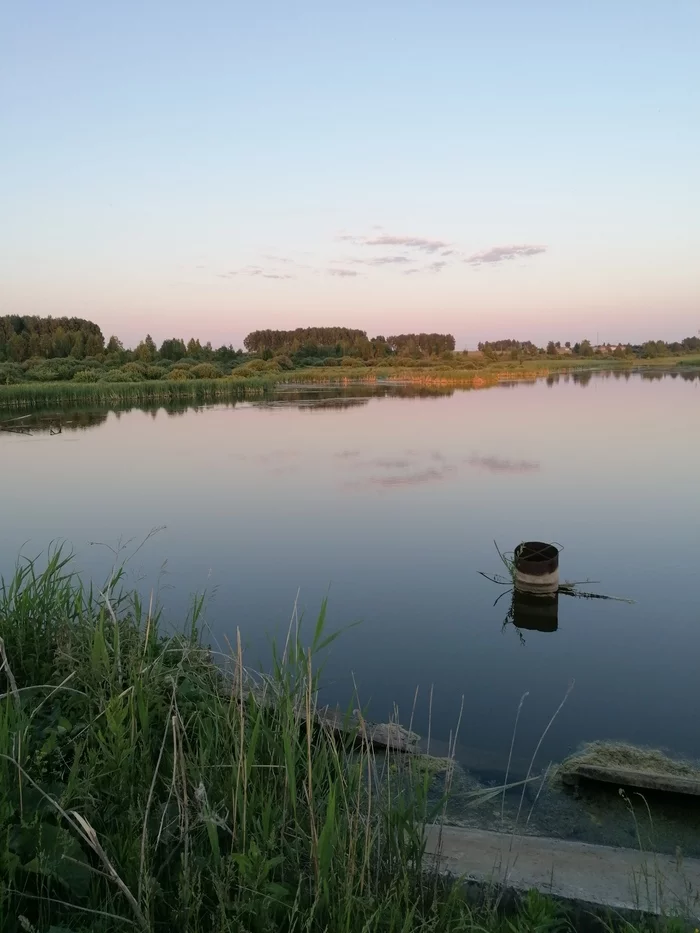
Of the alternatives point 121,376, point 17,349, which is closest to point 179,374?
point 121,376

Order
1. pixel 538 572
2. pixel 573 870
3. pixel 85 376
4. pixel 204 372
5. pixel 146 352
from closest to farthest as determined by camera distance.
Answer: pixel 573 870, pixel 538 572, pixel 85 376, pixel 204 372, pixel 146 352

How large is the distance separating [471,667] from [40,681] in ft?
10.3

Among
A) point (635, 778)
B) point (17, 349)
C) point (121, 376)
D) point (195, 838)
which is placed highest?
point (17, 349)

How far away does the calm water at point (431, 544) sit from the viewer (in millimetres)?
4785

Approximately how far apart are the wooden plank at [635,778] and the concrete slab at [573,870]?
64cm

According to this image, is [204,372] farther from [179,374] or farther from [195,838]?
[195,838]

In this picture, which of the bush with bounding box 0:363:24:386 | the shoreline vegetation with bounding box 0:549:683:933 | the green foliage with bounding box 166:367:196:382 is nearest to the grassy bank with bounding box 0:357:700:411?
the bush with bounding box 0:363:24:386

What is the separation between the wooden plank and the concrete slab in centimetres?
64

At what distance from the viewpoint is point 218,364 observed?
174ft

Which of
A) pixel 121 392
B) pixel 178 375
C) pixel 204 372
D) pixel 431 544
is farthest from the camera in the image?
pixel 204 372

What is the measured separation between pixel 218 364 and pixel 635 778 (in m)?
51.8

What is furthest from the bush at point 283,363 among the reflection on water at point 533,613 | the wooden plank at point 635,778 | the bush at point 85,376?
the wooden plank at point 635,778

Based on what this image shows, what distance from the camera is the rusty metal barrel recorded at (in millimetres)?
6422

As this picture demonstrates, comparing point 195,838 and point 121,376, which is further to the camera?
point 121,376
